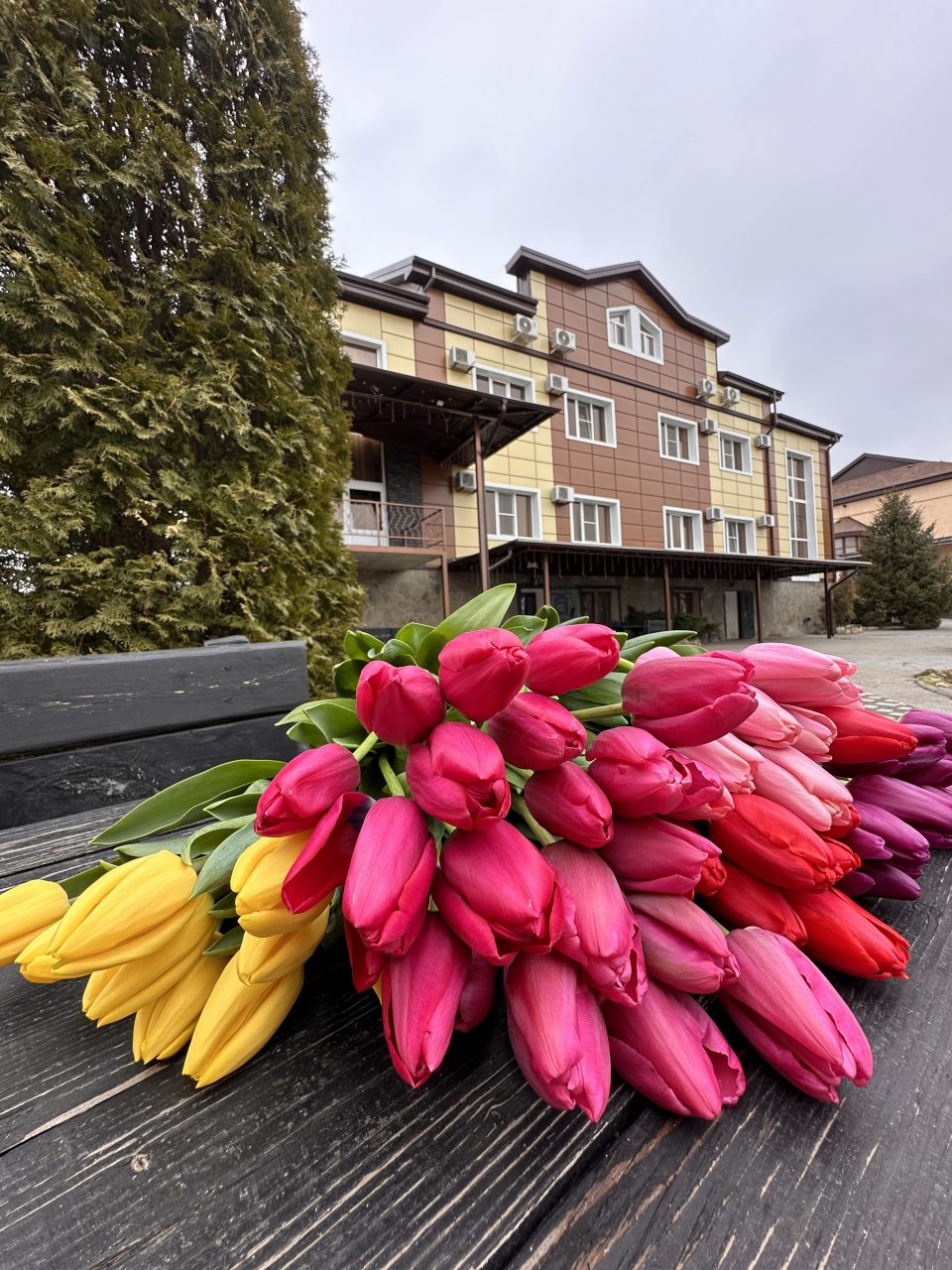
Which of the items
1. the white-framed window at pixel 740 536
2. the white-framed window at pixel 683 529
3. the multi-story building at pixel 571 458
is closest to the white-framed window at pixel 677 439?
the multi-story building at pixel 571 458

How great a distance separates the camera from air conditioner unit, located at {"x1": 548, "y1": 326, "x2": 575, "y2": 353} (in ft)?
38.7

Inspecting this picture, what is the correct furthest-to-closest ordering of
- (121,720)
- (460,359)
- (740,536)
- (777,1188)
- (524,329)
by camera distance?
(740,536) → (524,329) → (460,359) → (121,720) → (777,1188)

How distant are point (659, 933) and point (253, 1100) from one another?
0.24 m

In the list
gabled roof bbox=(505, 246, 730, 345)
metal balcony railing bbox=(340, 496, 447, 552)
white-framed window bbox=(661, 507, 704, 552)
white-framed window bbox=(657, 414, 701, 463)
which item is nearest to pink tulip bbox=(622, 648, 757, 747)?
metal balcony railing bbox=(340, 496, 447, 552)

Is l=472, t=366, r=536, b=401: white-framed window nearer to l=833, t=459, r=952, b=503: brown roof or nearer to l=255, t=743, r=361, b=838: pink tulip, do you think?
l=255, t=743, r=361, b=838: pink tulip

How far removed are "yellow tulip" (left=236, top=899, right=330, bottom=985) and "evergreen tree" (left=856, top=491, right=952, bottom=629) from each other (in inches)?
862

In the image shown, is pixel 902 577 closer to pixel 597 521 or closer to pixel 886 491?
pixel 597 521

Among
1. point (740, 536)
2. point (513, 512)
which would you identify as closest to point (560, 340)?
point (513, 512)

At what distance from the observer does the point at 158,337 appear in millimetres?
2391

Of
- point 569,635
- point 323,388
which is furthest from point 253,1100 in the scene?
point 323,388

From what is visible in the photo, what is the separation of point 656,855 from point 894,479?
126ft

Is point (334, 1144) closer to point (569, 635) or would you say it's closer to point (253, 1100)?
point (253, 1100)

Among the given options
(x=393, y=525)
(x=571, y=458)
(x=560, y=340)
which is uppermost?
(x=560, y=340)

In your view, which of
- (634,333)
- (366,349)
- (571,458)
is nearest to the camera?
(366,349)
